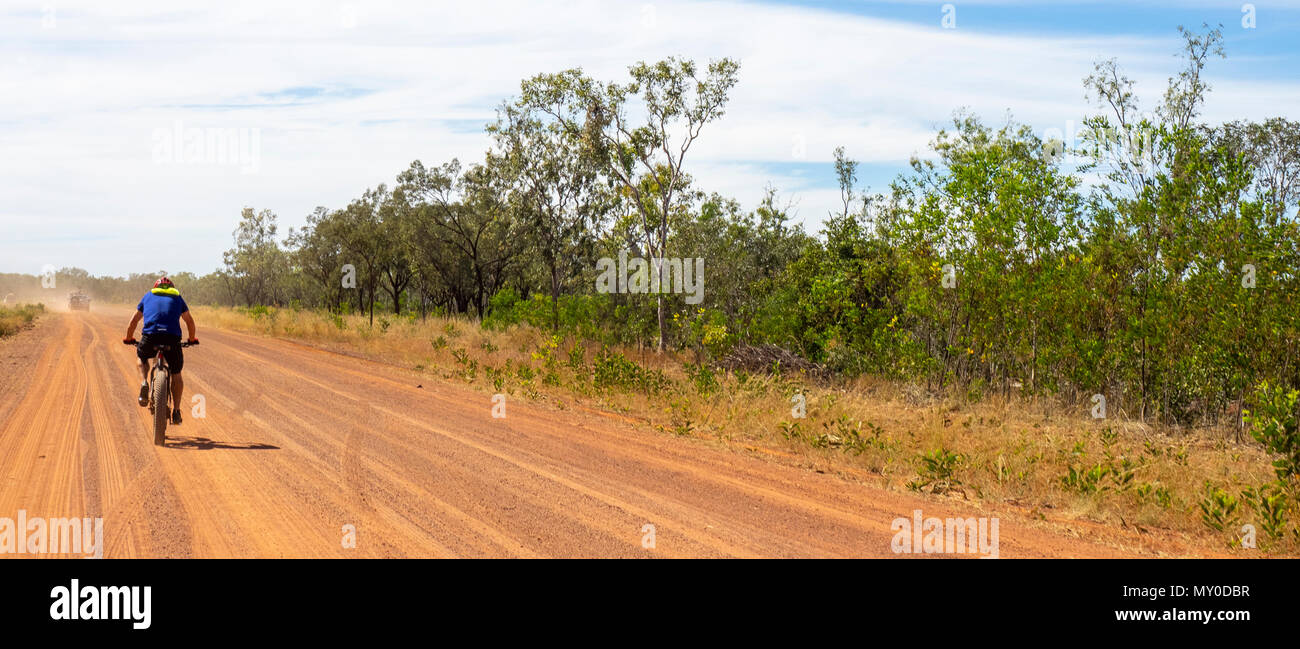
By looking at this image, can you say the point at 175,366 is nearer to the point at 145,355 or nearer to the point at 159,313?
the point at 145,355

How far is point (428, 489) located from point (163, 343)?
4601mm

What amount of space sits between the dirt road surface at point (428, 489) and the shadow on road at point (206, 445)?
47mm

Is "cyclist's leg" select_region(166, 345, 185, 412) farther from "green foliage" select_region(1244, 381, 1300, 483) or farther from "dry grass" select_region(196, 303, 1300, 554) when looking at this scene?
"green foliage" select_region(1244, 381, 1300, 483)

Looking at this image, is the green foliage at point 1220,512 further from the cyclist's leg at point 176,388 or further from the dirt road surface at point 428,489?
the cyclist's leg at point 176,388

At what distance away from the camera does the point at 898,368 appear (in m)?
16.9

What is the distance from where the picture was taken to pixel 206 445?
9133 mm

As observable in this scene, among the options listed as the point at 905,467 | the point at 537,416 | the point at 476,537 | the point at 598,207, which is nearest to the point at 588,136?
the point at 598,207

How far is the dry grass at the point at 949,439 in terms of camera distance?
7230mm

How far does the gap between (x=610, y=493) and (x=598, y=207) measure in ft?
88.3

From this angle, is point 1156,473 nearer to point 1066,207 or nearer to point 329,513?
point 329,513

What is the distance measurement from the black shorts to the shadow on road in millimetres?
934

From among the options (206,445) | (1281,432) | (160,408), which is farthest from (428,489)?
(1281,432)
